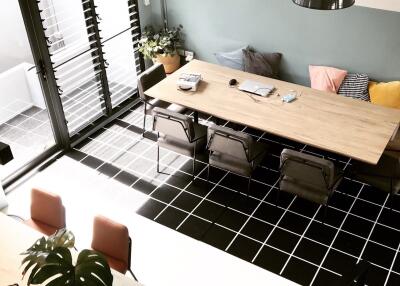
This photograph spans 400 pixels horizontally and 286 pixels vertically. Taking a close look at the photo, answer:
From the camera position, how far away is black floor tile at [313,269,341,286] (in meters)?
4.51

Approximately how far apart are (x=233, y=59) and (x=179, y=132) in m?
1.83

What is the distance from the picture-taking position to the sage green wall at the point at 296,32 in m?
5.79

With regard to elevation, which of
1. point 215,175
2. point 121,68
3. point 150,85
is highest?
point 150,85

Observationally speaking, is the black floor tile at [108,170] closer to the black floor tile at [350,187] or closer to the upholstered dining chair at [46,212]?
the upholstered dining chair at [46,212]

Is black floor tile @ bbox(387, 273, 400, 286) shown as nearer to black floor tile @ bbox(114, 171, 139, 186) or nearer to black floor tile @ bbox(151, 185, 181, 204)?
black floor tile @ bbox(151, 185, 181, 204)

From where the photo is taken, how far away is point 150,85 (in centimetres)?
608

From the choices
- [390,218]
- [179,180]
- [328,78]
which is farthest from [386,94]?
[179,180]

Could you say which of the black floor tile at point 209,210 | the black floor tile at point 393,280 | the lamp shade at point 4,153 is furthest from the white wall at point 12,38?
the black floor tile at point 393,280

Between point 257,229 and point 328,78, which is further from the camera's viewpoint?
point 328,78

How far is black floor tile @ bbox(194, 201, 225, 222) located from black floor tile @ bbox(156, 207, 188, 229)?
0.15 metres

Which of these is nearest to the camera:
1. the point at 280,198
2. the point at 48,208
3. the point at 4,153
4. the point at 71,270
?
the point at 71,270

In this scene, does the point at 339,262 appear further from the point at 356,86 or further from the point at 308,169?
the point at 356,86

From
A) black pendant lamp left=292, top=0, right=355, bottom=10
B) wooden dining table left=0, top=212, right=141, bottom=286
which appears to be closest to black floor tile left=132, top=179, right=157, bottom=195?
wooden dining table left=0, top=212, right=141, bottom=286

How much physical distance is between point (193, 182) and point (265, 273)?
4.74ft
